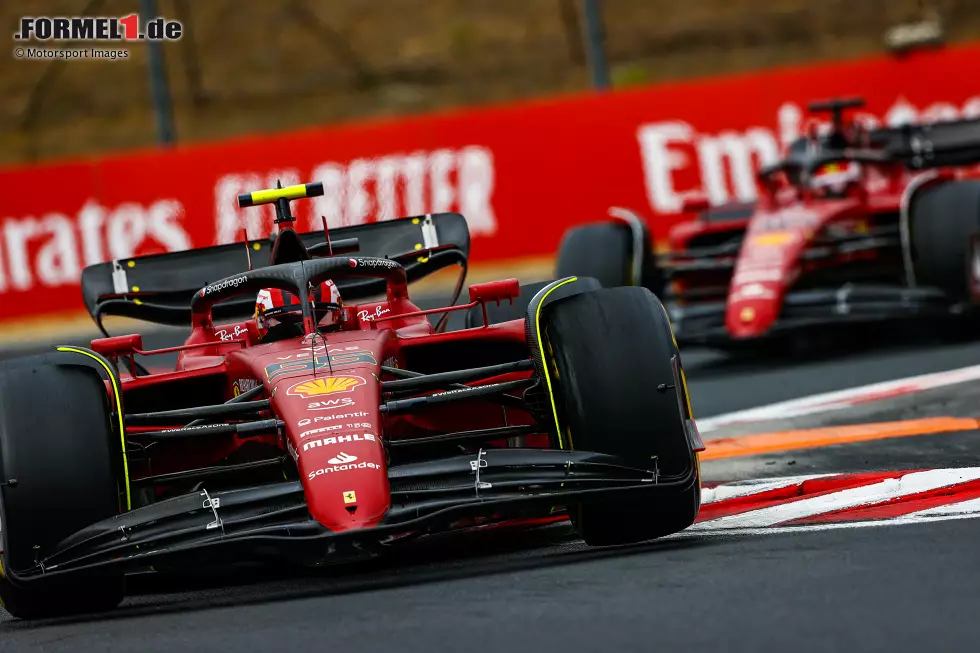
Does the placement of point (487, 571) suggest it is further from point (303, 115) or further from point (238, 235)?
point (303, 115)

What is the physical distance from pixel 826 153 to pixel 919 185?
3.56ft

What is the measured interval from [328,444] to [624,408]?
1053 mm

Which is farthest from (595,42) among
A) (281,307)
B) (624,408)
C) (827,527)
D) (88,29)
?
(827,527)

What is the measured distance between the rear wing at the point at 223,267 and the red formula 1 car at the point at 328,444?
1.69 m

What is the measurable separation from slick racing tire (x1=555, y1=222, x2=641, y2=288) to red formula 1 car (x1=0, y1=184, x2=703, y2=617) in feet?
18.3

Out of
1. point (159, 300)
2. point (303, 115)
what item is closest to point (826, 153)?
point (159, 300)

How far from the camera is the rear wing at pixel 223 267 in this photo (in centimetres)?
919

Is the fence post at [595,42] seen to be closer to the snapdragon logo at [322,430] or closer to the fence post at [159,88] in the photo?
the fence post at [159,88]

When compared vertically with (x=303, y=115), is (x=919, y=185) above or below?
below

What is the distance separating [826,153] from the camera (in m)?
13.7

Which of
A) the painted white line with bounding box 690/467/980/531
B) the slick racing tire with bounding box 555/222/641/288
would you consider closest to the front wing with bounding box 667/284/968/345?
the slick racing tire with bounding box 555/222/641/288

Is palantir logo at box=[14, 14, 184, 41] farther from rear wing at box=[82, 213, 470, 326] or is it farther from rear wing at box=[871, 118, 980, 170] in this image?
rear wing at box=[82, 213, 470, 326]

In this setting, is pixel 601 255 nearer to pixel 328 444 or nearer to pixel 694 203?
pixel 694 203

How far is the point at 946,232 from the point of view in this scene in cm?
1259
